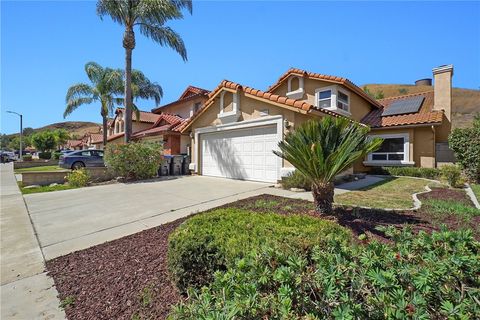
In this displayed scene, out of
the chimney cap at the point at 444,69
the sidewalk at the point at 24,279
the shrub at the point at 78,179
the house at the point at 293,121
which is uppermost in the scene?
A: the chimney cap at the point at 444,69

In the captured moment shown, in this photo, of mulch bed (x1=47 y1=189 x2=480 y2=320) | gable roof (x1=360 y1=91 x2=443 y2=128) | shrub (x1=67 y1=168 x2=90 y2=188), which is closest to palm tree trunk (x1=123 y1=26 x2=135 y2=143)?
shrub (x1=67 y1=168 x2=90 y2=188)

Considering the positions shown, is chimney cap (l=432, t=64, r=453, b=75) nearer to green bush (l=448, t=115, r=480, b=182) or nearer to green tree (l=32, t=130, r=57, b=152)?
green bush (l=448, t=115, r=480, b=182)

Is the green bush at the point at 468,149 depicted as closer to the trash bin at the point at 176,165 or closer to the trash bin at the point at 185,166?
the trash bin at the point at 185,166

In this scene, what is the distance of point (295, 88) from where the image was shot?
16062 mm

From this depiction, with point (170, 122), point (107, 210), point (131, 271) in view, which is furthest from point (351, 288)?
point (170, 122)

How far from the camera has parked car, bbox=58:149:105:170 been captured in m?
17.6

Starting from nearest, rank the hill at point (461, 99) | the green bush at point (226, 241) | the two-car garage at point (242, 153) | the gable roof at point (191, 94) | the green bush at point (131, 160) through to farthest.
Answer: the green bush at point (226, 241)
the two-car garage at point (242, 153)
the green bush at point (131, 160)
the gable roof at point (191, 94)
the hill at point (461, 99)

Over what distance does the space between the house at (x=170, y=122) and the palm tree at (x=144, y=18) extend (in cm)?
422

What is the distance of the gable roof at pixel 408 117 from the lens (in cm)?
1390

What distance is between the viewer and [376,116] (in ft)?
55.0

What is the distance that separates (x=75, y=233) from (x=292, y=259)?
17.5 ft

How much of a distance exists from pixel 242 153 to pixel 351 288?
10476 millimetres

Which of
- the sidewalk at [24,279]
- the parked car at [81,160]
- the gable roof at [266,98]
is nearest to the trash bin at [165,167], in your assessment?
the gable roof at [266,98]

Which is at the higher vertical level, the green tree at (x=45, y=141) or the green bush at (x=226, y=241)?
the green tree at (x=45, y=141)
